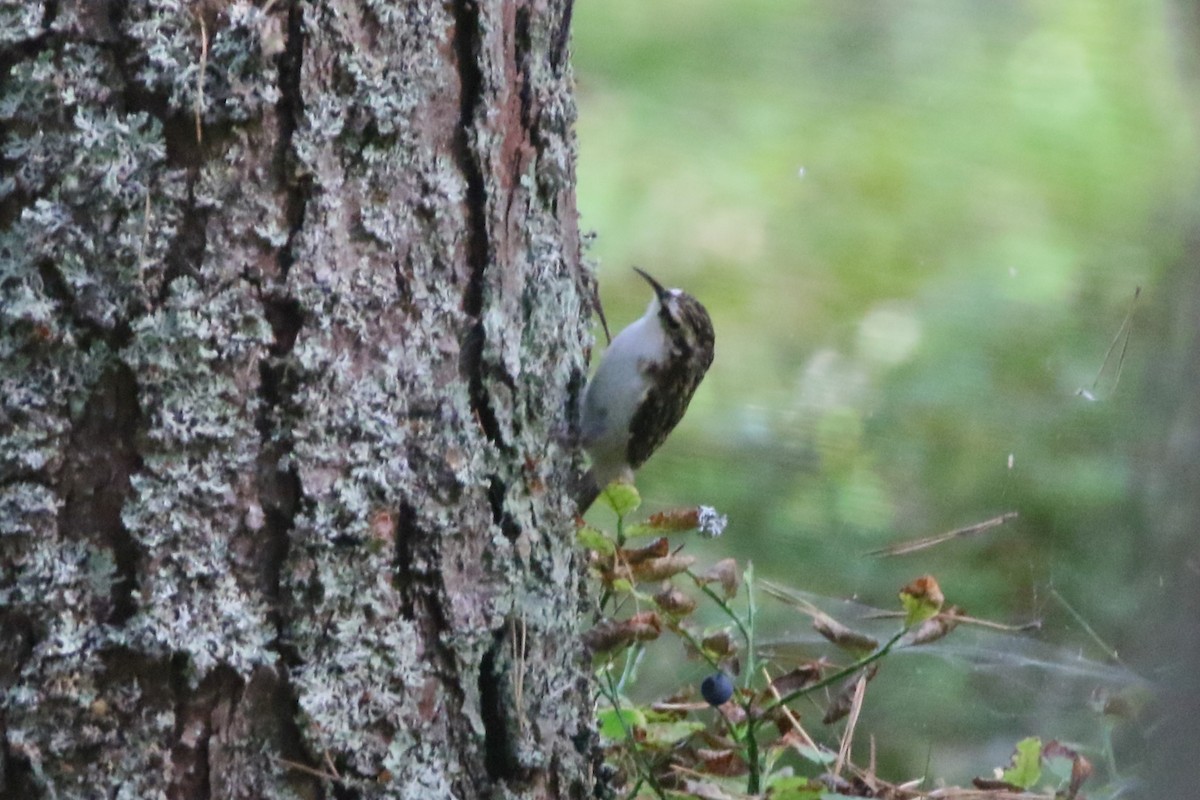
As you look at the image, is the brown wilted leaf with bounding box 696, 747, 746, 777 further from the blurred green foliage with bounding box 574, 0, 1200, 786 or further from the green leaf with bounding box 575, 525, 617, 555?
Answer: the blurred green foliage with bounding box 574, 0, 1200, 786

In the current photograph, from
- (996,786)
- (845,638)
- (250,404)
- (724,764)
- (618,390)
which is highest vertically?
(250,404)

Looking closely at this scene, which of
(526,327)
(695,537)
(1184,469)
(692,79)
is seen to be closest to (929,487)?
(695,537)

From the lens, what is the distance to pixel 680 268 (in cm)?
187

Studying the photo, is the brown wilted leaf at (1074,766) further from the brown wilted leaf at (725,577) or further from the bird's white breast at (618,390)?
the bird's white breast at (618,390)

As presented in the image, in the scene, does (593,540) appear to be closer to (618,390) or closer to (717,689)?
(717,689)

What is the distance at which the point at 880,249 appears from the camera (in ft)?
5.82

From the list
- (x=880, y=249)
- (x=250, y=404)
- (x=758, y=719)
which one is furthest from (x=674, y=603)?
(x=880, y=249)

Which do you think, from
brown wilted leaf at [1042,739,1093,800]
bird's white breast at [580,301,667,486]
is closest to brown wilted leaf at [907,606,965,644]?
brown wilted leaf at [1042,739,1093,800]

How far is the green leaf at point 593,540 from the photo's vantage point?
46.9 inches

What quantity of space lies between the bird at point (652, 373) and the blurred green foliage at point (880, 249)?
0.17m

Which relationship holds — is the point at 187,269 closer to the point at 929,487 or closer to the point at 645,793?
the point at 645,793

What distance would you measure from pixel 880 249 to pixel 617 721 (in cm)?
87

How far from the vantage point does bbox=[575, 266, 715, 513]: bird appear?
1.55 meters

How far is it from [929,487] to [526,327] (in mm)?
944
